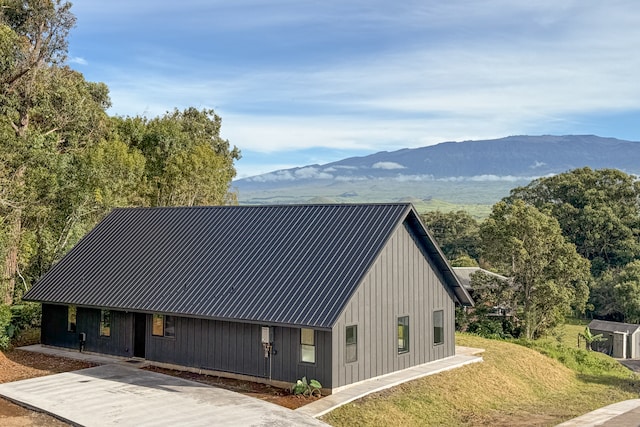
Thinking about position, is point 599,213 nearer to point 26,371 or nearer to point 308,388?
point 308,388

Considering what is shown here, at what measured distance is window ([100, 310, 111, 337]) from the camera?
23141 millimetres

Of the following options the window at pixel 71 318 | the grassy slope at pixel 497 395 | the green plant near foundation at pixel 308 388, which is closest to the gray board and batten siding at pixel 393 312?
the green plant near foundation at pixel 308 388

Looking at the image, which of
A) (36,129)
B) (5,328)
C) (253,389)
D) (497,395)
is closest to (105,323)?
(5,328)

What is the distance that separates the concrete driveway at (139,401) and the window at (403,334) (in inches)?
230

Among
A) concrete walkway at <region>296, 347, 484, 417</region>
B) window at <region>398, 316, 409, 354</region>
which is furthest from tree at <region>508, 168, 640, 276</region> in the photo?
window at <region>398, 316, 409, 354</region>

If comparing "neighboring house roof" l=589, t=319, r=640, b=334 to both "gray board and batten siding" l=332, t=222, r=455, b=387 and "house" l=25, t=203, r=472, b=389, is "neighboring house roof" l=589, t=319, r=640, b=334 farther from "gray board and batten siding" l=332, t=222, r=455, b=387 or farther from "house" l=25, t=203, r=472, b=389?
"gray board and batten siding" l=332, t=222, r=455, b=387

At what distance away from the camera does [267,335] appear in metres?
18.8

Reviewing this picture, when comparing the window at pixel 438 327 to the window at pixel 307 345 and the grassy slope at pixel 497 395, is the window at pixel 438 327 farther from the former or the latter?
the window at pixel 307 345

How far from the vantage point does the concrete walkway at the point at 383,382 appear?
656 inches

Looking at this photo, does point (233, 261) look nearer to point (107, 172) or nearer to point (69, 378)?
point (69, 378)

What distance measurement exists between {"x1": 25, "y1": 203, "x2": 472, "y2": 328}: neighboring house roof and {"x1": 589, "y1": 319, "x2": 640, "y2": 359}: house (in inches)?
1118

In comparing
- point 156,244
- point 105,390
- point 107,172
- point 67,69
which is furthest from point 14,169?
point 105,390

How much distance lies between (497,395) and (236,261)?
962cm

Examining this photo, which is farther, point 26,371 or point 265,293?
point 26,371
